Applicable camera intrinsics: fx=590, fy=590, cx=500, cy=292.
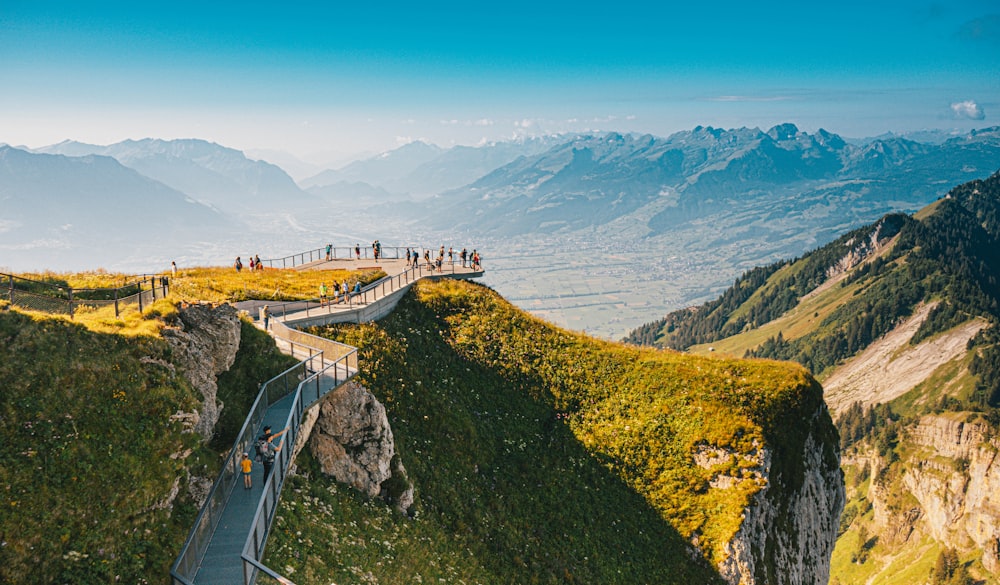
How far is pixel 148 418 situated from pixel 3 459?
12.1 ft

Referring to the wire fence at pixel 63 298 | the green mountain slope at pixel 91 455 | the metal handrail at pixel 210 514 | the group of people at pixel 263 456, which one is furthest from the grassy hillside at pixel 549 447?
the wire fence at pixel 63 298

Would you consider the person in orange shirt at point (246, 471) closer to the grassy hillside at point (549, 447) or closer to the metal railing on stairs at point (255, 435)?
the metal railing on stairs at point (255, 435)

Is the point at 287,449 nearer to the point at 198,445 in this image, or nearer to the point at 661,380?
the point at 198,445

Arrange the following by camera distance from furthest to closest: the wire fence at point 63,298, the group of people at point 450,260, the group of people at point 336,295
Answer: the group of people at point 450,260
the group of people at point 336,295
the wire fence at point 63,298

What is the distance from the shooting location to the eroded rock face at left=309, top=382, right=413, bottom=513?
25.6 metres

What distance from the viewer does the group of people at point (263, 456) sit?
59.5ft

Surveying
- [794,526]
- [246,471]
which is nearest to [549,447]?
[794,526]

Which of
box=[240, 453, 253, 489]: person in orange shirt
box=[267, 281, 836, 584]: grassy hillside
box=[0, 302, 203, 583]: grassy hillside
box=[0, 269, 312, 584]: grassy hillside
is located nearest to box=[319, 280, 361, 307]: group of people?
box=[267, 281, 836, 584]: grassy hillside

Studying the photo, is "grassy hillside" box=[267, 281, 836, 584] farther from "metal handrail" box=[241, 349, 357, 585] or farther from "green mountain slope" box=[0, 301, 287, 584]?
"green mountain slope" box=[0, 301, 287, 584]

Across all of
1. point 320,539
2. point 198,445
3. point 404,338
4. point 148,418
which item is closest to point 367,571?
point 320,539

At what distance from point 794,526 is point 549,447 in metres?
15.9

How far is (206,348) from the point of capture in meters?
23.4

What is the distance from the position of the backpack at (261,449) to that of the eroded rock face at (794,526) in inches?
1029

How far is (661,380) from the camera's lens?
135 ft
